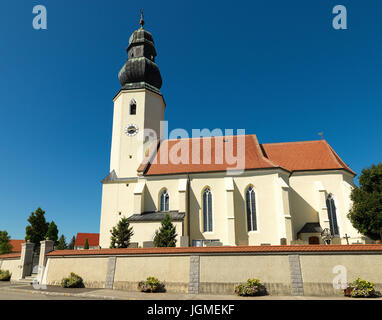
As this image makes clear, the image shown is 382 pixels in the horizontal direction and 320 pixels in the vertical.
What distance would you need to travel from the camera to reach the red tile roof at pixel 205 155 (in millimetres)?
27359

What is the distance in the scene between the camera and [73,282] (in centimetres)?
1609

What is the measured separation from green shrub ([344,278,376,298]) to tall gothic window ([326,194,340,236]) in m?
13.5

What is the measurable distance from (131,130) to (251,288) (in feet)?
70.7

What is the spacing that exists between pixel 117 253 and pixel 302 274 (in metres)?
10.3

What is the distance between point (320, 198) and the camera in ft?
83.9

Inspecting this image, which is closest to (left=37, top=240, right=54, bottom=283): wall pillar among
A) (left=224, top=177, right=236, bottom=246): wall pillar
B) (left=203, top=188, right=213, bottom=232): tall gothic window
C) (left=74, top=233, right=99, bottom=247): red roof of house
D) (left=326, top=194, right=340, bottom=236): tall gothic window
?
(left=203, top=188, right=213, bottom=232): tall gothic window

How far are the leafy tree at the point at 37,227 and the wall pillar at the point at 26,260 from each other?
14.2 meters

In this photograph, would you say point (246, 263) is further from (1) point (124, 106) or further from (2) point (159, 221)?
(1) point (124, 106)

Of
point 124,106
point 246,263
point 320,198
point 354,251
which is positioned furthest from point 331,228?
point 124,106

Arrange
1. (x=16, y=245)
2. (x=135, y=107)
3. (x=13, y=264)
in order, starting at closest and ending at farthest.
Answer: (x=13, y=264), (x=135, y=107), (x=16, y=245)

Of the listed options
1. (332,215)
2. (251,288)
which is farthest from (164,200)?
(332,215)

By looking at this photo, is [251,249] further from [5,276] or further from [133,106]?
[133,106]

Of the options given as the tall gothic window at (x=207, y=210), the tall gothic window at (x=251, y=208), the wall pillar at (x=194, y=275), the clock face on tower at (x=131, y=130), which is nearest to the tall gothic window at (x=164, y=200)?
the tall gothic window at (x=207, y=210)

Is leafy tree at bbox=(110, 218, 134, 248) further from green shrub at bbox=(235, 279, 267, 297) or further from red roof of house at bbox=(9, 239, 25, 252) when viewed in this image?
red roof of house at bbox=(9, 239, 25, 252)
